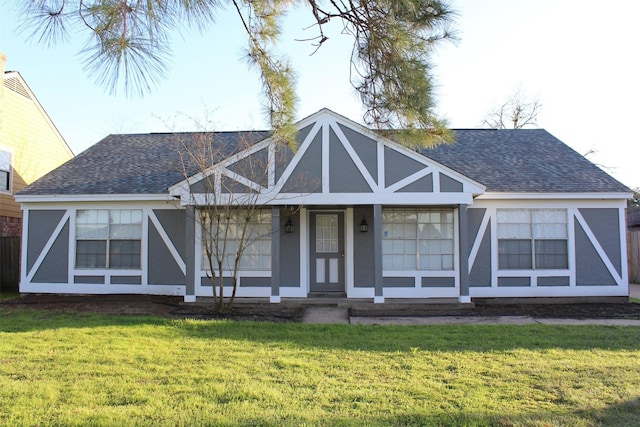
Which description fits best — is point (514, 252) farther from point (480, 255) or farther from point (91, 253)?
point (91, 253)

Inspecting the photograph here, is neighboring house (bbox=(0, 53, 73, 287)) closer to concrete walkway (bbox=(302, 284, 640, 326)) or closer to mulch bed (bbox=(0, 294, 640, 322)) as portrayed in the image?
mulch bed (bbox=(0, 294, 640, 322))

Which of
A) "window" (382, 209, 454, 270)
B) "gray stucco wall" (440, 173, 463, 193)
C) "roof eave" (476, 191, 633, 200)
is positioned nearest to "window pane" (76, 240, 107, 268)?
"window" (382, 209, 454, 270)

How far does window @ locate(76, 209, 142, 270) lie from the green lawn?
171 inches

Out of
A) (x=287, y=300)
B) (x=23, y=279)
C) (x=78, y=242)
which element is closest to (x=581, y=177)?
(x=287, y=300)

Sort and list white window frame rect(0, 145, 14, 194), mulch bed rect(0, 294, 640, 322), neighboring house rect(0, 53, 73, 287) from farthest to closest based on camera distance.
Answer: white window frame rect(0, 145, 14, 194), neighboring house rect(0, 53, 73, 287), mulch bed rect(0, 294, 640, 322)

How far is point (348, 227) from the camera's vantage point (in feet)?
40.4

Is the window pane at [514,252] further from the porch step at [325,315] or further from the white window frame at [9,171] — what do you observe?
the white window frame at [9,171]

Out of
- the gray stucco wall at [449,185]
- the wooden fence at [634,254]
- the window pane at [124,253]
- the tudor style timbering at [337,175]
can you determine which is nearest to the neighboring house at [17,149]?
the window pane at [124,253]

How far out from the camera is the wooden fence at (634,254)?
18.3m

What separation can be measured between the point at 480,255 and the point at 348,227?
3.64m

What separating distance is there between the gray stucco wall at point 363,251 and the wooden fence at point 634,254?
12434 millimetres

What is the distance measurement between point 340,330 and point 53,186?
9.79 m

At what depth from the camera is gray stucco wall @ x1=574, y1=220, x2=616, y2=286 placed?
12500 millimetres

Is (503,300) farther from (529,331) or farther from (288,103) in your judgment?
(288,103)
